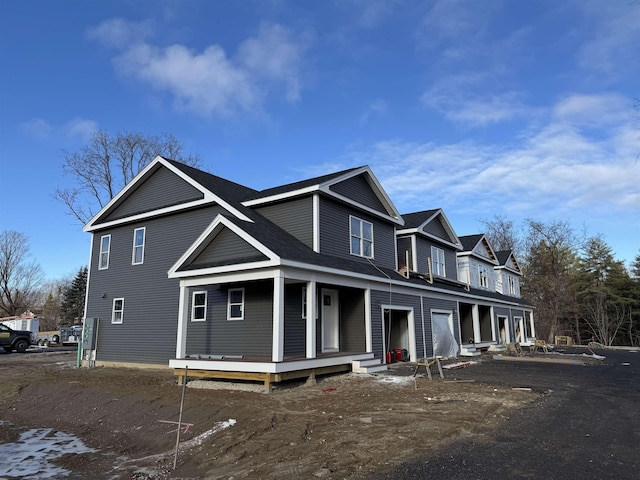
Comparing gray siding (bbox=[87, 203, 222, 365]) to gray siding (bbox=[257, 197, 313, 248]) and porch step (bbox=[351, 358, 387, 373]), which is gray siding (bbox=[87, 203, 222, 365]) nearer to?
gray siding (bbox=[257, 197, 313, 248])

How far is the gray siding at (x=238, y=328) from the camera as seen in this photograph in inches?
545

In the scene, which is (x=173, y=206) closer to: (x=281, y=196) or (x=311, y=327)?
(x=281, y=196)

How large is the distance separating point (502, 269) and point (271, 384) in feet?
82.9

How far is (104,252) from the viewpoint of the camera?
775 inches

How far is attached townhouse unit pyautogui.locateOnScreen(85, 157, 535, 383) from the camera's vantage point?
12.2 m

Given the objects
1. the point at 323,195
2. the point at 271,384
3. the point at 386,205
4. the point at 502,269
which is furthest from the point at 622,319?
the point at 271,384

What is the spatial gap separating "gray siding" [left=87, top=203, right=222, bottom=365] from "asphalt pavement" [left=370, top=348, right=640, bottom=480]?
39.0 ft

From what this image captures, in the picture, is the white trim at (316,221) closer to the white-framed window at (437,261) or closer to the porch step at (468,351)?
the white-framed window at (437,261)

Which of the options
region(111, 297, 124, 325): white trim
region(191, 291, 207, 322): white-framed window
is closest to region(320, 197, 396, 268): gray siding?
region(191, 291, 207, 322): white-framed window

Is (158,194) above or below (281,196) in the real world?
above

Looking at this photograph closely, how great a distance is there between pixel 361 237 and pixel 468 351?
918 centimetres

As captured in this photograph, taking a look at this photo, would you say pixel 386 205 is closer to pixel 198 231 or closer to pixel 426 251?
pixel 426 251

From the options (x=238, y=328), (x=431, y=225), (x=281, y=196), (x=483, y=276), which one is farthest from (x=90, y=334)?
(x=483, y=276)

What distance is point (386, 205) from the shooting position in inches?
714
